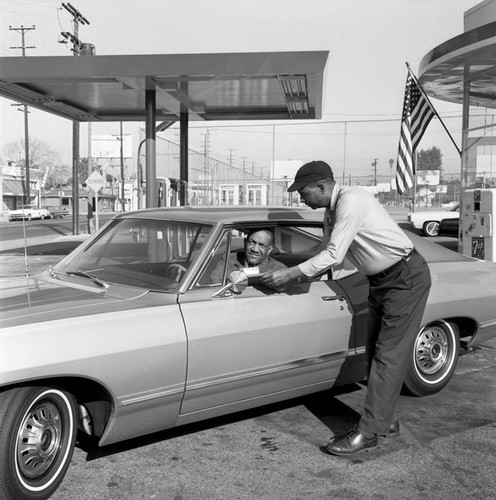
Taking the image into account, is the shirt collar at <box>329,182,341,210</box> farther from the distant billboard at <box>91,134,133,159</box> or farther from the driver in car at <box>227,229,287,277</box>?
the distant billboard at <box>91,134,133,159</box>

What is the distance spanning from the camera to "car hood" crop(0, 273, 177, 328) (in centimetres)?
292

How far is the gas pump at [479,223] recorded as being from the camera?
1055cm

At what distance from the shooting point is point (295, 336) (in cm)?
358

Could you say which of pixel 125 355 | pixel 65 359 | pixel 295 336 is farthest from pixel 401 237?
pixel 65 359

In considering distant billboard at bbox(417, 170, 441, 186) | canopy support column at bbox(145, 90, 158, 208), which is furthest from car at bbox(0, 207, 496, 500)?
distant billboard at bbox(417, 170, 441, 186)

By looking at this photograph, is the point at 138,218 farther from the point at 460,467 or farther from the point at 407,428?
the point at 460,467

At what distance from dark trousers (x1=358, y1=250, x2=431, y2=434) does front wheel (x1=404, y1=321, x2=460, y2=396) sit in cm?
83

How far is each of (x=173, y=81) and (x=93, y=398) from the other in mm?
7140

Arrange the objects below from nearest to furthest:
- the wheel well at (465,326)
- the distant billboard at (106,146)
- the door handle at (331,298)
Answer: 1. the door handle at (331,298)
2. the wheel well at (465,326)
3. the distant billboard at (106,146)

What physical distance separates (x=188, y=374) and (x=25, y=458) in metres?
0.90

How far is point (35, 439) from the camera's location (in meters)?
2.78

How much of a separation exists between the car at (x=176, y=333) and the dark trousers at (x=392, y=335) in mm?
409

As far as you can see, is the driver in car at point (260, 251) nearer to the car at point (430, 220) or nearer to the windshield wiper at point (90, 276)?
the windshield wiper at point (90, 276)

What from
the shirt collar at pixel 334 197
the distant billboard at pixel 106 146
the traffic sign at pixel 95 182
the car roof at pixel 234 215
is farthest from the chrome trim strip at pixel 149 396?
the distant billboard at pixel 106 146
